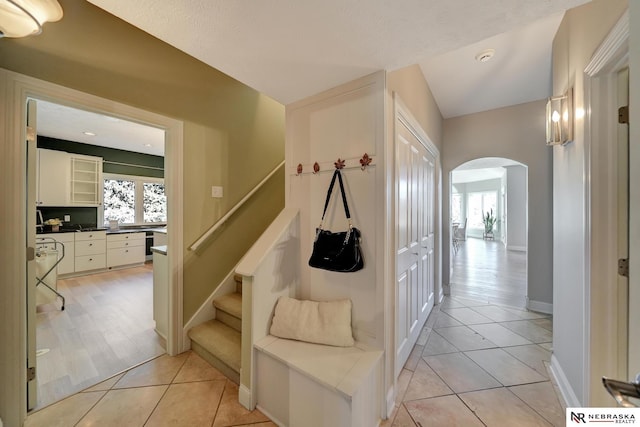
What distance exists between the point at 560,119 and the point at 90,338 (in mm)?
4468

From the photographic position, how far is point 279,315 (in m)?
1.60

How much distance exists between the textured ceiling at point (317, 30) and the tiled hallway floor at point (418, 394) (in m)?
2.19

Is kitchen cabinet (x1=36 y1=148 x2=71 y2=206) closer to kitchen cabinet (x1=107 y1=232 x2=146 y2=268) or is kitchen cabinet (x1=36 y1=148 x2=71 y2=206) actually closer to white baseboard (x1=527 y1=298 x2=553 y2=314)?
kitchen cabinet (x1=107 y1=232 x2=146 y2=268)

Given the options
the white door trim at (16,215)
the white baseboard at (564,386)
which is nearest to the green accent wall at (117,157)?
A: the white door trim at (16,215)

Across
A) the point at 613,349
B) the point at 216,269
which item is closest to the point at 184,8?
the point at 216,269

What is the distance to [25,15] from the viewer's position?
0.98m

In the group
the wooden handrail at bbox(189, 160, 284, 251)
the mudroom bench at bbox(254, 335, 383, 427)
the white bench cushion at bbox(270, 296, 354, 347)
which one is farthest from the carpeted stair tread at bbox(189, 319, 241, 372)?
the wooden handrail at bbox(189, 160, 284, 251)

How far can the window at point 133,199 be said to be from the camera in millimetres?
5434

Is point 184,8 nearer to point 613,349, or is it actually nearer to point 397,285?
point 397,285

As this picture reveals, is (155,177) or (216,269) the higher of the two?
A: (155,177)

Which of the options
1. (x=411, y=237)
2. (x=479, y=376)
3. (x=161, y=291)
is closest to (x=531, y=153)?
(x=411, y=237)

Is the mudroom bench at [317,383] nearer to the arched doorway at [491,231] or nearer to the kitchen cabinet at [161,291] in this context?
the kitchen cabinet at [161,291]

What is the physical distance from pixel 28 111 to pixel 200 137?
41.5 inches

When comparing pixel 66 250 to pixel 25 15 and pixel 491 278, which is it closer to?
pixel 25 15
